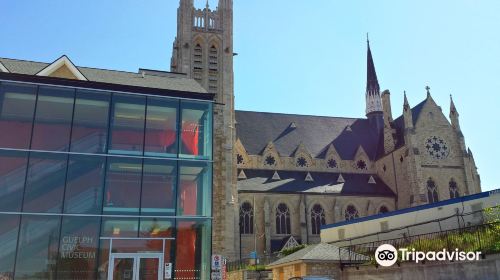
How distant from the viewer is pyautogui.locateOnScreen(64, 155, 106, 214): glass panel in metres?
17.1

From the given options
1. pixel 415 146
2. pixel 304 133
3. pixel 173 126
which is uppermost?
pixel 304 133

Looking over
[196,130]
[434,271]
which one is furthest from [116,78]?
[434,271]

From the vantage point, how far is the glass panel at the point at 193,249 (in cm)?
1759

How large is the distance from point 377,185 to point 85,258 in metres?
36.0

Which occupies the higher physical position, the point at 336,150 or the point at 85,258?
the point at 336,150

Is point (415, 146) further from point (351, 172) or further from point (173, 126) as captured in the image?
point (173, 126)

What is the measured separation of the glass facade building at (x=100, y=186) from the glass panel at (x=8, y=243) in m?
0.03

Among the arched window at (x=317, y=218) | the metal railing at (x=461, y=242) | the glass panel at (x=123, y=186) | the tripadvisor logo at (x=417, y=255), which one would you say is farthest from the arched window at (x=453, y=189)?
the glass panel at (x=123, y=186)

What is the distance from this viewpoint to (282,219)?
1678 inches

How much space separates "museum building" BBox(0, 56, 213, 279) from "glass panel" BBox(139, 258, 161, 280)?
0.04 metres

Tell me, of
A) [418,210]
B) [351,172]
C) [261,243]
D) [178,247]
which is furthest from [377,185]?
[178,247]

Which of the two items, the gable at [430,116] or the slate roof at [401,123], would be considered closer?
the gable at [430,116]

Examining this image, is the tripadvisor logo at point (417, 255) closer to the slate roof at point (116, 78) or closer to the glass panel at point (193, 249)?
the glass panel at point (193, 249)

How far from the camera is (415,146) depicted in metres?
44.6
